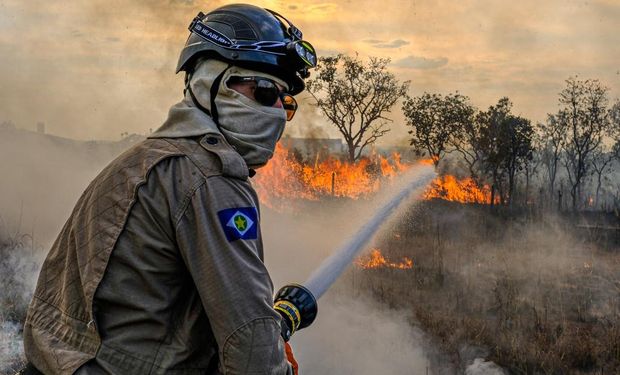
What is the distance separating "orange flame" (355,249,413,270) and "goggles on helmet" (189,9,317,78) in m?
13.0

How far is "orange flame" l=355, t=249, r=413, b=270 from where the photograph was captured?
1542cm

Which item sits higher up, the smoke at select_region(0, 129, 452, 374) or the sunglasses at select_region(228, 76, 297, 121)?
the sunglasses at select_region(228, 76, 297, 121)

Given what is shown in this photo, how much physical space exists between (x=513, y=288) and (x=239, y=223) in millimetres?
12115

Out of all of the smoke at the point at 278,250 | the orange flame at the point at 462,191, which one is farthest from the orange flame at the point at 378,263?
the orange flame at the point at 462,191

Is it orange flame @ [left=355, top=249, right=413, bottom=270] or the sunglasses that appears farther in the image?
orange flame @ [left=355, top=249, right=413, bottom=270]

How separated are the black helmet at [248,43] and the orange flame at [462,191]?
987 inches

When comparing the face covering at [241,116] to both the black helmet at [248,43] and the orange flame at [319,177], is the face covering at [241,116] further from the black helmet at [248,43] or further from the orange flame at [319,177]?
the orange flame at [319,177]

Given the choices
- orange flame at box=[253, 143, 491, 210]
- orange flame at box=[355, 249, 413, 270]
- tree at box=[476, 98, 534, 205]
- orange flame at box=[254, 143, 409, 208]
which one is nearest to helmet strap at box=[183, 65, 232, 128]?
orange flame at box=[355, 249, 413, 270]

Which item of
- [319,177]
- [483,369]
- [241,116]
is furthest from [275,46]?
[319,177]

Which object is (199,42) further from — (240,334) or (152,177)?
(240,334)

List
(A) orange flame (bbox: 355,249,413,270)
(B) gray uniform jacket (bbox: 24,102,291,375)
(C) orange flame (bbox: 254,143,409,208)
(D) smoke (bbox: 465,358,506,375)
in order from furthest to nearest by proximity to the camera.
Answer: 1. (C) orange flame (bbox: 254,143,409,208)
2. (A) orange flame (bbox: 355,249,413,270)
3. (D) smoke (bbox: 465,358,506,375)
4. (B) gray uniform jacket (bbox: 24,102,291,375)

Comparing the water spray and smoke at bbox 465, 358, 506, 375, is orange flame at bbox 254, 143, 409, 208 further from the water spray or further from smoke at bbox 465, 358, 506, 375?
the water spray

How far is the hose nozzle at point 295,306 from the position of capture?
8.18 feet

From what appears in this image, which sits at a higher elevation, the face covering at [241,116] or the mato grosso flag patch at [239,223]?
the face covering at [241,116]
